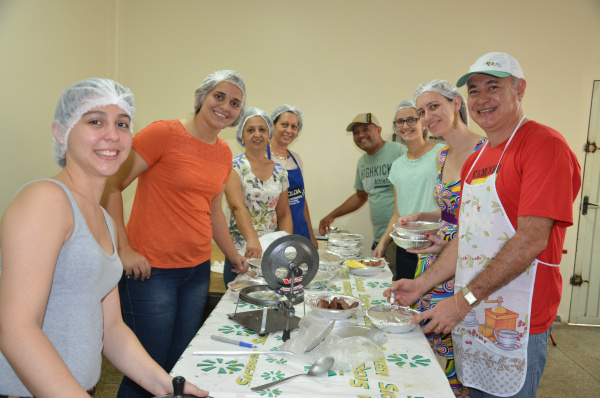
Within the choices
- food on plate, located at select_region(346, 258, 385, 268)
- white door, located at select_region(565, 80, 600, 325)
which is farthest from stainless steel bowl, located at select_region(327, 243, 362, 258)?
white door, located at select_region(565, 80, 600, 325)

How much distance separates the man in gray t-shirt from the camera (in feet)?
13.5

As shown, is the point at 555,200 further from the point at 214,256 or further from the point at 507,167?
the point at 214,256

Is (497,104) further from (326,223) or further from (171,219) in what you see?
(326,223)

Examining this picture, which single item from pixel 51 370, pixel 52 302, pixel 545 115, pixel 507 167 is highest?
pixel 545 115

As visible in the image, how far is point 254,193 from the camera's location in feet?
10.6

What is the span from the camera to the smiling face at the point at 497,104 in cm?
185

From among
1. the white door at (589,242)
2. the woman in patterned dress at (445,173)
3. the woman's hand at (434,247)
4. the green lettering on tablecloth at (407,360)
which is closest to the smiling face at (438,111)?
the woman in patterned dress at (445,173)

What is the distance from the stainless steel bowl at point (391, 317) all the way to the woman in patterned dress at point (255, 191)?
1.11 meters

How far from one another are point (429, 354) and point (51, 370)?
123cm

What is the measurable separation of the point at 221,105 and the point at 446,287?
1.59 m

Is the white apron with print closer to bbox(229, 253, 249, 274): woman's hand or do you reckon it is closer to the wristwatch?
the wristwatch

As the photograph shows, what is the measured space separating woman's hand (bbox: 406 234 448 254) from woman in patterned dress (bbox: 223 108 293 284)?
3.59 feet

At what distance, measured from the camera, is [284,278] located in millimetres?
1776

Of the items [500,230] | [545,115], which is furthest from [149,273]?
[545,115]
